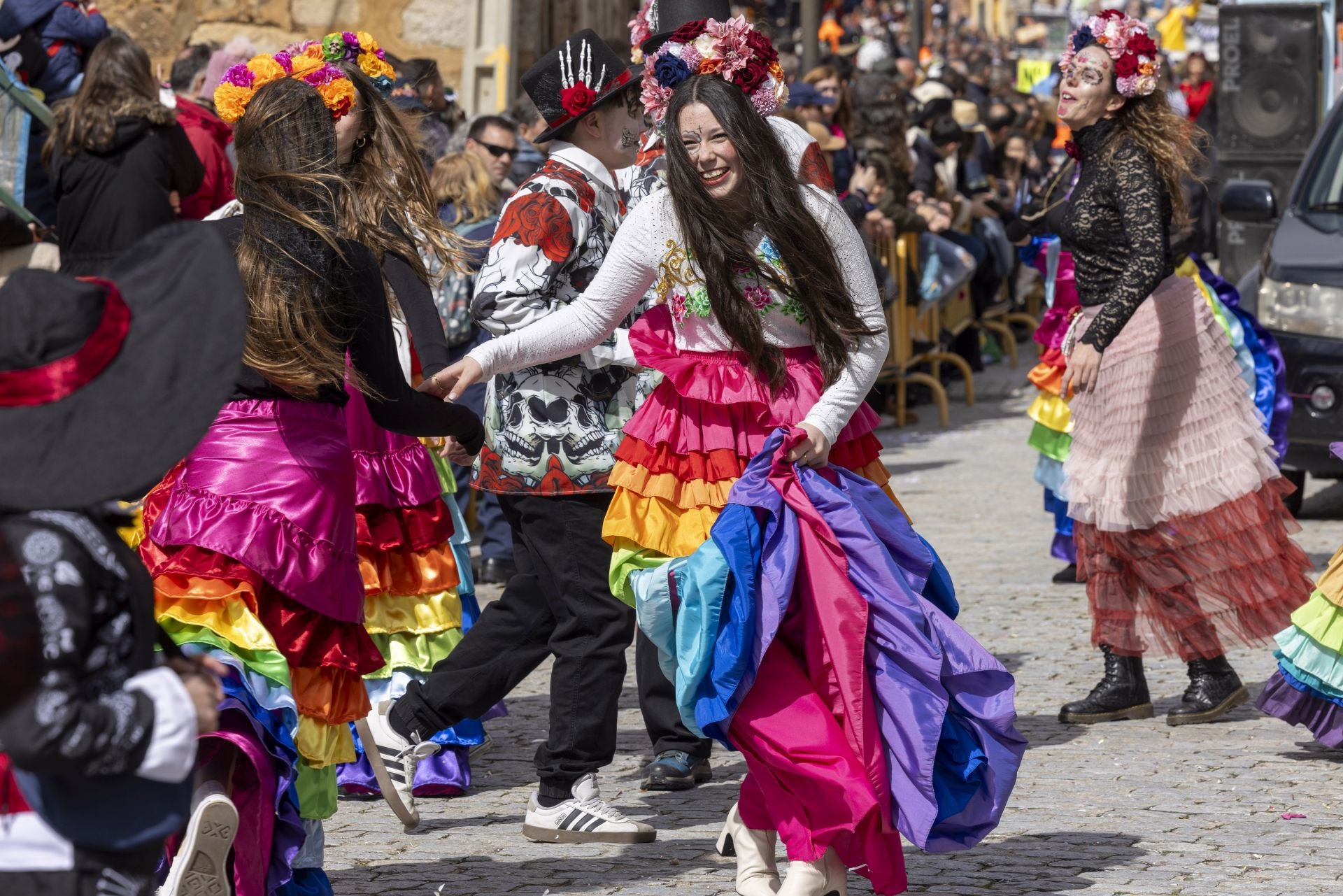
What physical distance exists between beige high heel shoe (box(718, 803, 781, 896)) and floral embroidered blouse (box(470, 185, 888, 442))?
913 mm

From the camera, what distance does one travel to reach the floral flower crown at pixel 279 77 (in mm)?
4926

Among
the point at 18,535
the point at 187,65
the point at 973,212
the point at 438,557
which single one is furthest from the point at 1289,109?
the point at 18,535

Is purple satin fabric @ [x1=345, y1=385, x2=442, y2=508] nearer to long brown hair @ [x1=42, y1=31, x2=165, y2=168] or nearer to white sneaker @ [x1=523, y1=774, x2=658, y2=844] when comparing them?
white sneaker @ [x1=523, y1=774, x2=658, y2=844]

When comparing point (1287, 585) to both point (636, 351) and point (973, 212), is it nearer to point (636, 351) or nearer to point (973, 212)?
point (636, 351)

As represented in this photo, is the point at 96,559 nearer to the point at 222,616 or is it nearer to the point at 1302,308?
the point at 222,616

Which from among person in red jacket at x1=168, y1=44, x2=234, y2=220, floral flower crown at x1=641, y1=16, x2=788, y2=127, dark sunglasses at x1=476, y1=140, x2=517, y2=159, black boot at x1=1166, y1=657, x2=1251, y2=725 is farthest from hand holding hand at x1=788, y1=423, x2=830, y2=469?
person in red jacket at x1=168, y1=44, x2=234, y2=220

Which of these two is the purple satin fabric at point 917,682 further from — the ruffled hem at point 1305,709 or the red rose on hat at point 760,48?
the ruffled hem at point 1305,709

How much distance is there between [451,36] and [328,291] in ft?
34.5

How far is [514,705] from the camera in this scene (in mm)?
6965

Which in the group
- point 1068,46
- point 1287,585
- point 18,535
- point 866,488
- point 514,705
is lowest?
point 514,705

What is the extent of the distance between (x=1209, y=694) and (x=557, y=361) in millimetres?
2556

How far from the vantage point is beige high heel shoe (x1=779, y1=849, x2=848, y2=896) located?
4.25 metres

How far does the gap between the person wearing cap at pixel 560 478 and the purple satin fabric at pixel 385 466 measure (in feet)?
1.03

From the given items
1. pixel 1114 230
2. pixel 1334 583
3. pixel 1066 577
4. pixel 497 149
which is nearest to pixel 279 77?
pixel 1114 230
